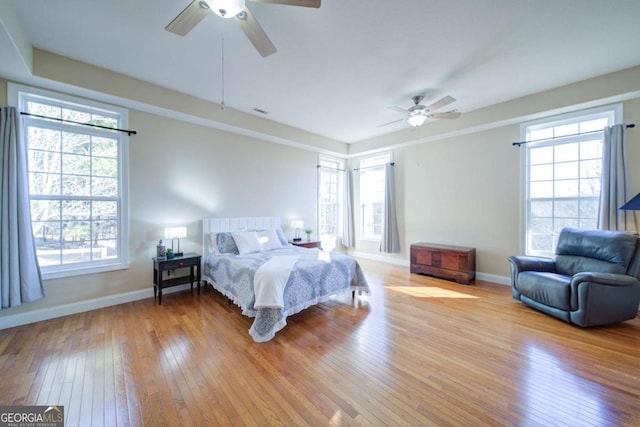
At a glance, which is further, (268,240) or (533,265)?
(268,240)

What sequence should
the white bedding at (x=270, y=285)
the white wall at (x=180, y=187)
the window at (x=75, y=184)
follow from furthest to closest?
1. the white wall at (x=180, y=187)
2. the window at (x=75, y=184)
3. the white bedding at (x=270, y=285)

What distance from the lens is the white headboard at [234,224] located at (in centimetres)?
420

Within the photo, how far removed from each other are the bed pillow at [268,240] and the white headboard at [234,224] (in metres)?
0.57

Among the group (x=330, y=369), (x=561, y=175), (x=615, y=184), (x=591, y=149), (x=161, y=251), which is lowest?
(x=330, y=369)

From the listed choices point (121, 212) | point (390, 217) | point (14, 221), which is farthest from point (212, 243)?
point (390, 217)

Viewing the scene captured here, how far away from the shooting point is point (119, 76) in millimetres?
3209

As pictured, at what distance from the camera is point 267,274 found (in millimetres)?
2635

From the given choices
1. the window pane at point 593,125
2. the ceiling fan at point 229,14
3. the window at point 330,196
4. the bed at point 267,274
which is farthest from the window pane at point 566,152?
the ceiling fan at point 229,14

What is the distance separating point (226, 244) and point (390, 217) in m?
3.67

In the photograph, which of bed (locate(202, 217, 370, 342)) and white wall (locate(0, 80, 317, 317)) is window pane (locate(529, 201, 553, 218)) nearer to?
bed (locate(202, 217, 370, 342))

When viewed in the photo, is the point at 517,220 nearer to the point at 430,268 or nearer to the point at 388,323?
the point at 430,268

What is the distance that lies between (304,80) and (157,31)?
1696mm

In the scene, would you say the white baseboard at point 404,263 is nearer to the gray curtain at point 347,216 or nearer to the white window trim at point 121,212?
the gray curtain at point 347,216

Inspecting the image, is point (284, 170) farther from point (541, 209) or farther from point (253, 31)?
point (541, 209)
